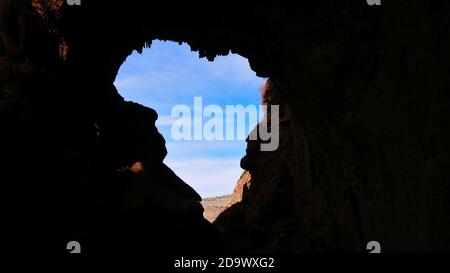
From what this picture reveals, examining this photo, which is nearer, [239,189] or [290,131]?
[290,131]

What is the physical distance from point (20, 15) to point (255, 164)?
55.3 feet

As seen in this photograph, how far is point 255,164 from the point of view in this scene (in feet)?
81.4

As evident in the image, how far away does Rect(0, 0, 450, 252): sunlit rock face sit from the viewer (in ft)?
21.5

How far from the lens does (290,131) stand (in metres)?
21.4

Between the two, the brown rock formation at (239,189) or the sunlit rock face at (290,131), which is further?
the brown rock formation at (239,189)

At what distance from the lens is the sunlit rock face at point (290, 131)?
655cm

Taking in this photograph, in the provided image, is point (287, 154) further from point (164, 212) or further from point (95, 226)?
point (95, 226)

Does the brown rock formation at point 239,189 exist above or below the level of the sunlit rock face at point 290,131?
below

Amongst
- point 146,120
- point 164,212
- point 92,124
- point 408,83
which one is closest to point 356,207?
point 408,83

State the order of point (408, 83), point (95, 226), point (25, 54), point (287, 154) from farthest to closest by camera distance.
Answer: point (287, 154), point (95, 226), point (25, 54), point (408, 83)

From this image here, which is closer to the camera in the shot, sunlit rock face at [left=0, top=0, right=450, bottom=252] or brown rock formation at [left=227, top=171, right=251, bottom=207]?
sunlit rock face at [left=0, top=0, right=450, bottom=252]

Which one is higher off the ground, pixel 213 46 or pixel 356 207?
pixel 213 46

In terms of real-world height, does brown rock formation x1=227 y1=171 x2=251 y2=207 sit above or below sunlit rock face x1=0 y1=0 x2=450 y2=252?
below

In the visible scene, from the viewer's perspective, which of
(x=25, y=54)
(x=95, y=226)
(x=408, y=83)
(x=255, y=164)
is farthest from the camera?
(x=255, y=164)
